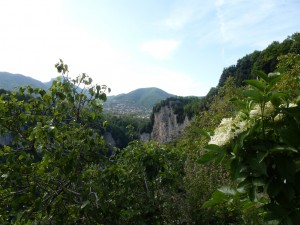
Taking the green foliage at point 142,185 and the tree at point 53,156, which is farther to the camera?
the green foliage at point 142,185

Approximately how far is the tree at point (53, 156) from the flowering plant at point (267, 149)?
8.56 ft

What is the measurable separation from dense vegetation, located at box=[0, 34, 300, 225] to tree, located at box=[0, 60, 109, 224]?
16mm

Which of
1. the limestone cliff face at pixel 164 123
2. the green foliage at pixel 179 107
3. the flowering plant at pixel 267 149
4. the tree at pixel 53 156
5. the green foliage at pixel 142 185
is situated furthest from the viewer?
the limestone cliff face at pixel 164 123

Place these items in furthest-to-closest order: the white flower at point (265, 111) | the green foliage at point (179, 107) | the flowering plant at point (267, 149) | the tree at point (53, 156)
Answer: the green foliage at point (179, 107) < the tree at point (53, 156) < the white flower at point (265, 111) < the flowering plant at point (267, 149)

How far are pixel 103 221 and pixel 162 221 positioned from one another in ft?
4.70

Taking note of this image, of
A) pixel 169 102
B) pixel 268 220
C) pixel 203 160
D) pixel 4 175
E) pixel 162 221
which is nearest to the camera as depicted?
pixel 268 220

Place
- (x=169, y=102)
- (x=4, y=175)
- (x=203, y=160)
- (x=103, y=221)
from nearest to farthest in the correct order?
(x=203, y=160) → (x=4, y=175) → (x=103, y=221) → (x=169, y=102)

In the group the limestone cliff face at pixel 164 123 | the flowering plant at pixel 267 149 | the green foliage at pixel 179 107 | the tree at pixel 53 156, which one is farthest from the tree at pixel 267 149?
the limestone cliff face at pixel 164 123

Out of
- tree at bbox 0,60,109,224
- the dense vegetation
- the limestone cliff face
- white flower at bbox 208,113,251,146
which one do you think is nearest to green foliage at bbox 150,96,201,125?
the limestone cliff face

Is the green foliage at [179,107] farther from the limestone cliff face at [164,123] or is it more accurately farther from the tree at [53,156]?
the tree at [53,156]

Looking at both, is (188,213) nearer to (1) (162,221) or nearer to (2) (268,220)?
(1) (162,221)

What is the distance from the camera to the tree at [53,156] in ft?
14.5

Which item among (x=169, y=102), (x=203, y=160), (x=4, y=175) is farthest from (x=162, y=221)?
(x=169, y=102)

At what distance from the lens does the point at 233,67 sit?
94.6 metres
